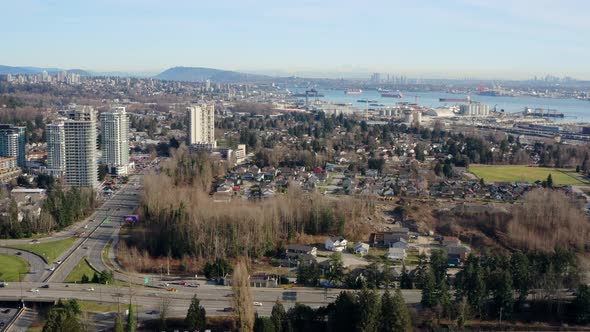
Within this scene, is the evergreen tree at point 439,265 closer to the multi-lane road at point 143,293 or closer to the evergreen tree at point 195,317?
the multi-lane road at point 143,293

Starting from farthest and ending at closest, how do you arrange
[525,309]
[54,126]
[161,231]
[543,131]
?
[543,131] < [54,126] < [161,231] < [525,309]

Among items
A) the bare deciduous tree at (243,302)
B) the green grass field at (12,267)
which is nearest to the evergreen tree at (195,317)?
the bare deciduous tree at (243,302)

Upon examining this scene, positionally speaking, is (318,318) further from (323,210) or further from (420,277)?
(323,210)

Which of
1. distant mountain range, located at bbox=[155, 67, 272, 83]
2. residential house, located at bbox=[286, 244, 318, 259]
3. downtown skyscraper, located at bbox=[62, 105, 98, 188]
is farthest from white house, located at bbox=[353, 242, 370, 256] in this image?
distant mountain range, located at bbox=[155, 67, 272, 83]

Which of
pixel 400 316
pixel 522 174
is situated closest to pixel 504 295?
pixel 400 316

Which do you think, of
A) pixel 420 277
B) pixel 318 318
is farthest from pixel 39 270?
pixel 420 277

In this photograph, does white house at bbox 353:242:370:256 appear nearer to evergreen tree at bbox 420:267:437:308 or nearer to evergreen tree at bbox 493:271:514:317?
evergreen tree at bbox 420:267:437:308
